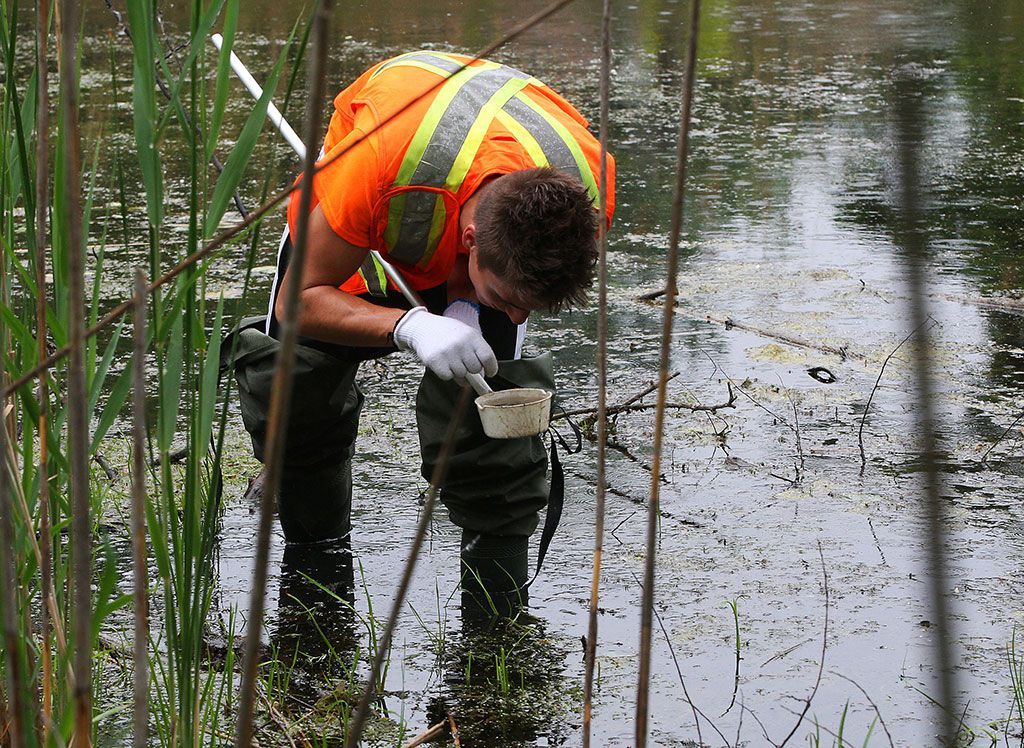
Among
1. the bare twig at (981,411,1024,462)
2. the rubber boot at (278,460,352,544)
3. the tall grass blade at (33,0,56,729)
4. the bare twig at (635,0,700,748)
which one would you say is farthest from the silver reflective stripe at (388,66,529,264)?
the bare twig at (981,411,1024,462)

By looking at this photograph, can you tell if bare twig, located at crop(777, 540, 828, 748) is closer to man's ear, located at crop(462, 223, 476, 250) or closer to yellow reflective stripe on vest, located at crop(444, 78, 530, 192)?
man's ear, located at crop(462, 223, 476, 250)

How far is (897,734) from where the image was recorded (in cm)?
253

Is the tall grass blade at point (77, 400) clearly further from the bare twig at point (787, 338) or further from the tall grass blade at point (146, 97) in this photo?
the bare twig at point (787, 338)

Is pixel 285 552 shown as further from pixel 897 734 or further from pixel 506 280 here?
pixel 897 734

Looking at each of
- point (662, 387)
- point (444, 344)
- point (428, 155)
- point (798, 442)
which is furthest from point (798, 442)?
point (662, 387)

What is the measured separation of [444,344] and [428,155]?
0.39 meters

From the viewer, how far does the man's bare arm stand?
2.80 metres

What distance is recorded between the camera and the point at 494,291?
279 centimetres

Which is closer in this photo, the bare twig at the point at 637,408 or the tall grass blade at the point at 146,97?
the tall grass blade at the point at 146,97

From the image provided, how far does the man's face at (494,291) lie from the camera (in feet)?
8.96

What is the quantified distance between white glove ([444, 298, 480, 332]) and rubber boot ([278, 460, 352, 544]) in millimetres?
561

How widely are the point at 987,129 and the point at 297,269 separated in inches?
296

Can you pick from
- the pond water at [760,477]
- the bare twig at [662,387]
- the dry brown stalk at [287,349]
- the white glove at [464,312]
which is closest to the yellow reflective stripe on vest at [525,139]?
the white glove at [464,312]

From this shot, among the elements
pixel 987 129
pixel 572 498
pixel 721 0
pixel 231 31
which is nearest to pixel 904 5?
pixel 721 0
